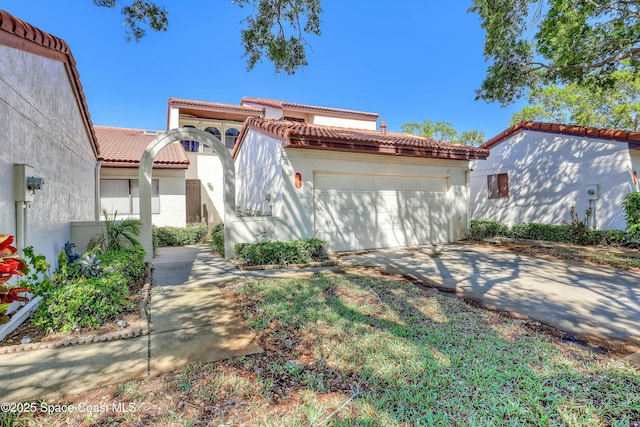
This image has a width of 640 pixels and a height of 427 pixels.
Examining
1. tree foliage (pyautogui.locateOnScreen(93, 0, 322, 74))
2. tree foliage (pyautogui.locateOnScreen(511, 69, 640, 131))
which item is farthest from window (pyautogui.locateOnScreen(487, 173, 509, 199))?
tree foliage (pyautogui.locateOnScreen(93, 0, 322, 74))

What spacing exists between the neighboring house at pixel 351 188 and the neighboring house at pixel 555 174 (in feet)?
11.8

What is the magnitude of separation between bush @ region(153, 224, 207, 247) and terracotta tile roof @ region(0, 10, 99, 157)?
19.2 ft

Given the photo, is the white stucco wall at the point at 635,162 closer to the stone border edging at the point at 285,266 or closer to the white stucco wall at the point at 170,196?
the stone border edging at the point at 285,266

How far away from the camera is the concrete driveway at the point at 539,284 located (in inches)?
169

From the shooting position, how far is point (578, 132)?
A: 12117 mm

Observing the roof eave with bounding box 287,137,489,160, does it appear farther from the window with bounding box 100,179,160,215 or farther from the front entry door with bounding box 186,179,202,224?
the front entry door with bounding box 186,179,202,224

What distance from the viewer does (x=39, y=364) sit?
10.2 feet

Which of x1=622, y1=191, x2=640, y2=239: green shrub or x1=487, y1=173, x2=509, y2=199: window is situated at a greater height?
x1=487, y1=173, x2=509, y2=199: window

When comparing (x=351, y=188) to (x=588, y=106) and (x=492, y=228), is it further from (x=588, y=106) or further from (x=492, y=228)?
(x=588, y=106)

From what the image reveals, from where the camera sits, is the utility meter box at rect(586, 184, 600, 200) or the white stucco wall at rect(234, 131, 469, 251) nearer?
the white stucco wall at rect(234, 131, 469, 251)

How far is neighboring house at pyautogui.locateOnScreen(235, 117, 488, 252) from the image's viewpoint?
936 cm

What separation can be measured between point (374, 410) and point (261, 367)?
1.22 metres

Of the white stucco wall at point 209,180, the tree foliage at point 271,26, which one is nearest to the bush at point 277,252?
the tree foliage at point 271,26

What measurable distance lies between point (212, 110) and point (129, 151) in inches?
198
